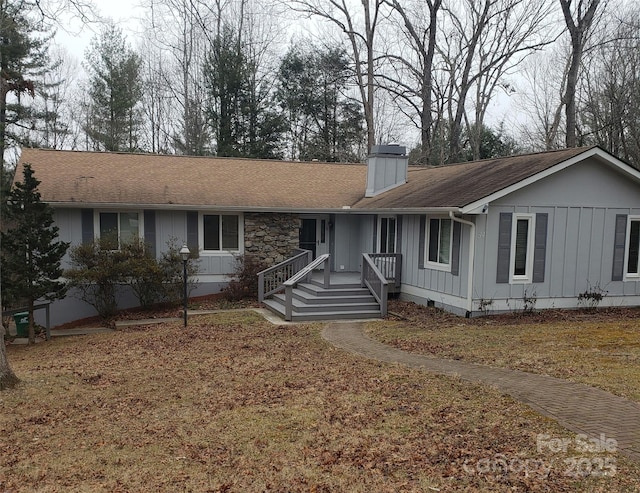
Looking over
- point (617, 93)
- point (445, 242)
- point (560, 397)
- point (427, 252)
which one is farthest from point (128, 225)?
point (617, 93)

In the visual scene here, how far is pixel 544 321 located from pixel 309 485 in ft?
29.8

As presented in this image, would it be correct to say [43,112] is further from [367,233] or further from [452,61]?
[452,61]

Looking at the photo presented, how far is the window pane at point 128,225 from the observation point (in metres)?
15.2

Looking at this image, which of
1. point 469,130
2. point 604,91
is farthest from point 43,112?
point 604,91

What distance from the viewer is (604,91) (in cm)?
2658

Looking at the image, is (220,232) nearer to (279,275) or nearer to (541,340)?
(279,275)

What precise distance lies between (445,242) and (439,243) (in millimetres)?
219

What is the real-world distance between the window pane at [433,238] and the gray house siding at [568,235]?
1.62 meters

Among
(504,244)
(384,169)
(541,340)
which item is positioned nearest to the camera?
(541,340)

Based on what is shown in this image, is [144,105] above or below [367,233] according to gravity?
above

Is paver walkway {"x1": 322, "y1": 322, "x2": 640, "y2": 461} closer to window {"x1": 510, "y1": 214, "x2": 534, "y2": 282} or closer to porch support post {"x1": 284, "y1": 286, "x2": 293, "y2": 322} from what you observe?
porch support post {"x1": 284, "y1": 286, "x2": 293, "y2": 322}

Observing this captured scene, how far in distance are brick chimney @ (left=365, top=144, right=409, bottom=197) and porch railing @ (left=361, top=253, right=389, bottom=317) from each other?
404cm

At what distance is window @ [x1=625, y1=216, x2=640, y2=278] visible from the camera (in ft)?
43.0

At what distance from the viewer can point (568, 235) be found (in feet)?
41.2
